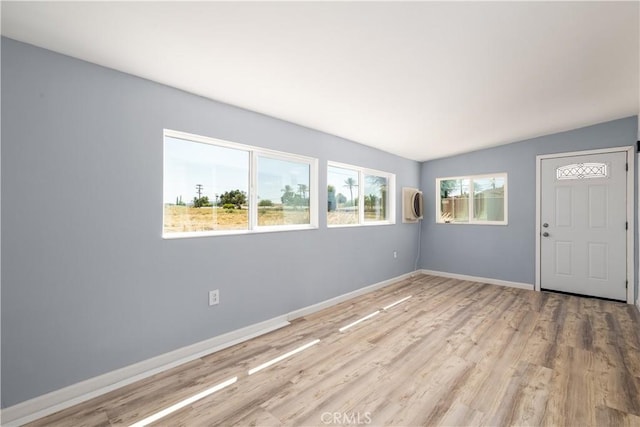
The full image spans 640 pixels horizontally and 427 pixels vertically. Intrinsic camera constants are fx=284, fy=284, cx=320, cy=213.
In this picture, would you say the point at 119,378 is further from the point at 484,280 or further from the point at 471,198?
the point at 471,198

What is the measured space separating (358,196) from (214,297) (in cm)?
267

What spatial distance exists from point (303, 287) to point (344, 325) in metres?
0.64

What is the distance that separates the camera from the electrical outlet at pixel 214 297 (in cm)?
256

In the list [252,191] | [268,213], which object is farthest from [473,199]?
[252,191]

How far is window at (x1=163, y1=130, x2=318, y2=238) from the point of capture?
2.49 m

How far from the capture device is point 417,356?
2471mm

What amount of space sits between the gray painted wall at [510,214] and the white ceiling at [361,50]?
93cm

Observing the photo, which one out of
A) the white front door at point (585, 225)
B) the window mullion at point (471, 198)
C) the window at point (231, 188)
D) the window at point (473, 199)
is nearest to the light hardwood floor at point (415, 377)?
the white front door at point (585, 225)

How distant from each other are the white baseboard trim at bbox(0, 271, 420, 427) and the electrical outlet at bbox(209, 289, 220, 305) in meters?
0.33

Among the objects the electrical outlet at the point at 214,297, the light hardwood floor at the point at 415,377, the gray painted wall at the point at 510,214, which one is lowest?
the light hardwood floor at the point at 415,377

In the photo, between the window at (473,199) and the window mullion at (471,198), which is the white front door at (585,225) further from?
the window mullion at (471,198)

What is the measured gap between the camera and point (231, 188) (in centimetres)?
286

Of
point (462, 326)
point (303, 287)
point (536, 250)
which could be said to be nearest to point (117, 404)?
point (303, 287)

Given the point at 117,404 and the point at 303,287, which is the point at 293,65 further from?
the point at 117,404
